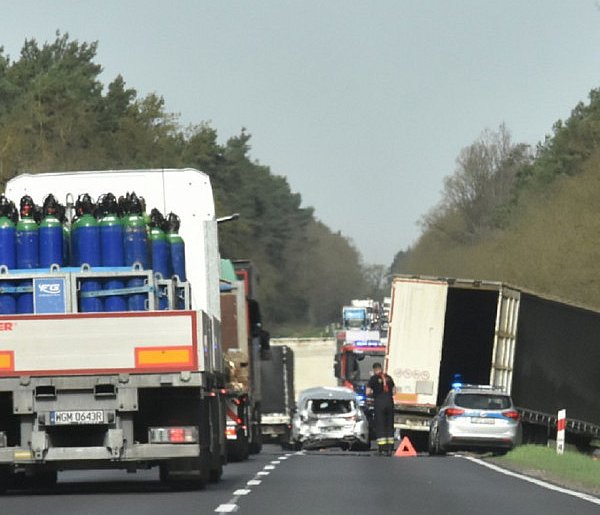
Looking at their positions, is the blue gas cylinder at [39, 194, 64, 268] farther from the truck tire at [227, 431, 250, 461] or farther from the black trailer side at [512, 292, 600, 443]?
the black trailer side at [512, 292, 600, 443]

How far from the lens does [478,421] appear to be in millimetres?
37438

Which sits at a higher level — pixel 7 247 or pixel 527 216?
pixel 7 247

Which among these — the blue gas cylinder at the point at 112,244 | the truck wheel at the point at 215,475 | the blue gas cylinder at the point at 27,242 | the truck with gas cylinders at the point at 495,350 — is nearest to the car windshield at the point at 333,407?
the truck with gas cylinders at the point at 495,350

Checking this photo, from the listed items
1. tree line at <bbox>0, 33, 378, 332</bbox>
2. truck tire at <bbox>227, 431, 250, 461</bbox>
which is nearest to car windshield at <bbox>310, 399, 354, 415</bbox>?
truck tire at <bbox>227, 431, 250, 461</bbox>

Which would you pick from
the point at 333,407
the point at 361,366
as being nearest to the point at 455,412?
→ the point at 333,407

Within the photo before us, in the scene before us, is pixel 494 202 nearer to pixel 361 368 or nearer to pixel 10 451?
pixel 361 368

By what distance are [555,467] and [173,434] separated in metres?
9.64

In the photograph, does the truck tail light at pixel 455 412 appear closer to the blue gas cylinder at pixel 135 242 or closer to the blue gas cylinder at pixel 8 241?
the blue gas cylinder at pixel 135 242

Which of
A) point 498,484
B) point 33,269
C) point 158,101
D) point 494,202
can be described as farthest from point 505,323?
point 494,202

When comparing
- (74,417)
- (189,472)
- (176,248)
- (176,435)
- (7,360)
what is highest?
(176,248)

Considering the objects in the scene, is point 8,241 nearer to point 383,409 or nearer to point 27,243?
point 27,243

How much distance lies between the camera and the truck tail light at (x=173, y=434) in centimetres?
2077

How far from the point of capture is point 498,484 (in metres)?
23.2

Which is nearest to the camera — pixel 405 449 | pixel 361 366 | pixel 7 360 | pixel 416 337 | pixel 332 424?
pixel 7 360
